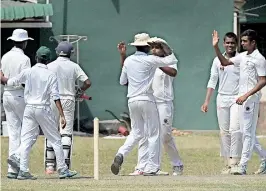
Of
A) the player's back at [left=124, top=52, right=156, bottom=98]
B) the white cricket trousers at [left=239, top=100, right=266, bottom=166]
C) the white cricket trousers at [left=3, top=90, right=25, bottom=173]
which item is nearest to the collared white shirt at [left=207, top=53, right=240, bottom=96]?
the white cricket trousers at [left=239, top=100, right=266, bottom=166]

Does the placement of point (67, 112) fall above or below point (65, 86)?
below

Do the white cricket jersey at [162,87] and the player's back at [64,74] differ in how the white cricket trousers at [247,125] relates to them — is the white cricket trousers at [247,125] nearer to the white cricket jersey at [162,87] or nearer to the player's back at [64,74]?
Answer: the white cricket jersey at [162,87]

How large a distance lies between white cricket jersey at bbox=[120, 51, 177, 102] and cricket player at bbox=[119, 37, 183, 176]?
0.24 m

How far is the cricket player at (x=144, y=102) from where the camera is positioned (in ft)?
43.7

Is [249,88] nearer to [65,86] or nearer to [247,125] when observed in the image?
[247,125]

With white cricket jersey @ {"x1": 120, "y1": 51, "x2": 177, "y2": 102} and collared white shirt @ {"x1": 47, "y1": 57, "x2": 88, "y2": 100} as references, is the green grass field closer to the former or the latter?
white cricket jersey @ {"x1": 120, "y1": 51, "x2": 177, "y2": 102}

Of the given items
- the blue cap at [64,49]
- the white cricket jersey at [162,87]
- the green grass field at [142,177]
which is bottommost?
the green grass field at [142,177]

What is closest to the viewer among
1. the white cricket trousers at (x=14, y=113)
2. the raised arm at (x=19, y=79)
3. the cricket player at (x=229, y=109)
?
the raised arm at (x=19, y=79)

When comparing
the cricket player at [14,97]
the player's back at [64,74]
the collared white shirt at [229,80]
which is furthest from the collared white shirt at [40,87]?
the collared white shirt at [229,80]

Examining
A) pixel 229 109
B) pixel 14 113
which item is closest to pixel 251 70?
pixel 229 109

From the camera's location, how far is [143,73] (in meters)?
13.3

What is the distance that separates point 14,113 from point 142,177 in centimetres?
210

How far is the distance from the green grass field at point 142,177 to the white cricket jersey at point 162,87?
1.21 m

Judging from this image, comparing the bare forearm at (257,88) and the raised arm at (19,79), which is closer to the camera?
the raised arm at (19,79)
